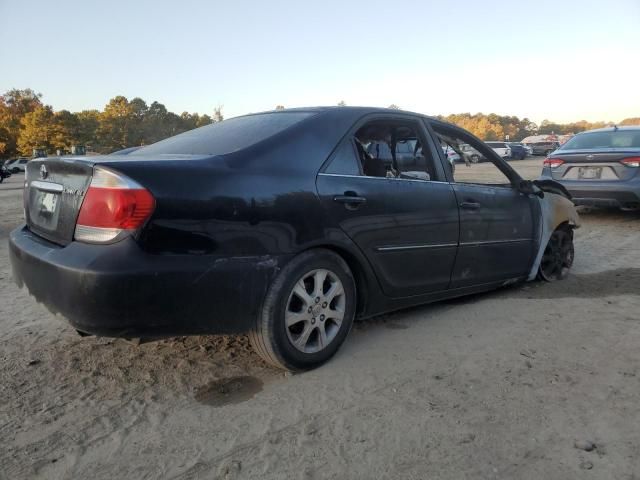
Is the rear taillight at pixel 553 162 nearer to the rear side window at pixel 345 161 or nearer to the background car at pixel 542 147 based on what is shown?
the rear side window at pixel 345 161

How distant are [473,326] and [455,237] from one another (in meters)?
0.66

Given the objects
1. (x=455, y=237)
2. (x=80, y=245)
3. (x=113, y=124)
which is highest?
(x=113, y=124)

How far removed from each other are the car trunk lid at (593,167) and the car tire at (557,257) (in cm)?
328

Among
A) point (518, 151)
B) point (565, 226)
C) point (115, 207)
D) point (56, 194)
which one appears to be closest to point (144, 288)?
point (115, 207)

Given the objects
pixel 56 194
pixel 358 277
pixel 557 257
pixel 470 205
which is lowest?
pixel 557 257

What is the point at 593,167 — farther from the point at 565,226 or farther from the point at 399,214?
the point at 399,214

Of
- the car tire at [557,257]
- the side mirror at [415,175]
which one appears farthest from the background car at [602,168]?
the side mirror at [415,175]

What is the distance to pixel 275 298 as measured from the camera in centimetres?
270

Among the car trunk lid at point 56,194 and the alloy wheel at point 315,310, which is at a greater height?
the car trunk lid at point 56,194

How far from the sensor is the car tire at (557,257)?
4.90 meters

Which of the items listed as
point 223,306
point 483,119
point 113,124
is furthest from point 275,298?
point 483,119

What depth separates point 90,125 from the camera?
253ft

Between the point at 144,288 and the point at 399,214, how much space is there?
1715mm

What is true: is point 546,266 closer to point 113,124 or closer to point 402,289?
point 402,289
